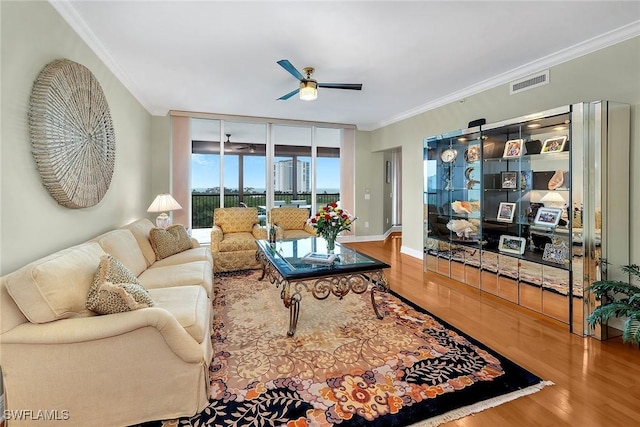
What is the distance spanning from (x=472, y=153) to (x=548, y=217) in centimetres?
122

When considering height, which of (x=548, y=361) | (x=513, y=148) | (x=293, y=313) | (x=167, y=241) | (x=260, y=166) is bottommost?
(x=548, y=361)

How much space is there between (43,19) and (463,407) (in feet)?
12.0

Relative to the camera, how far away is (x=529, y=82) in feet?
11.2

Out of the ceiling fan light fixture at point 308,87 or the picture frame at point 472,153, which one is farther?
the picture frame at point 472,153

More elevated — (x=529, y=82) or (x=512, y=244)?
(x=529, y=82)

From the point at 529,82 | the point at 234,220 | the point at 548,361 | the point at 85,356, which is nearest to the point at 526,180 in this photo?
the point at 529,82

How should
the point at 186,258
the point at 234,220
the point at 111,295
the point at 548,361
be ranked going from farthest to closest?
the point at 234,220
the point at 186,258
the point at 548,361
the point at 111,295

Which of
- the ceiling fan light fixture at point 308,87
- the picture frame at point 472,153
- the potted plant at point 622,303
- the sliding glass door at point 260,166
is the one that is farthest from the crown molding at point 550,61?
the sliding glass door at point 260,166

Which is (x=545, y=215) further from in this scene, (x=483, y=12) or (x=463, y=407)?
(x=463, y=407)

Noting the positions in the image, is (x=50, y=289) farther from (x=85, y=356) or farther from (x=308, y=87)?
(x=308, y=87)

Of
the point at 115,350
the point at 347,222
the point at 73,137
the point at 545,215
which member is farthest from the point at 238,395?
the point at 545,215

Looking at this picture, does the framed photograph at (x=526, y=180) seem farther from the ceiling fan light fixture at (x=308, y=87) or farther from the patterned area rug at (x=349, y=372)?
the ceiling fan light fixture at (x=308, y=87)

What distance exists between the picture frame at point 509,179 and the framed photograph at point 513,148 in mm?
199

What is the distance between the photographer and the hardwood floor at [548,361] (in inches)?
64.7
